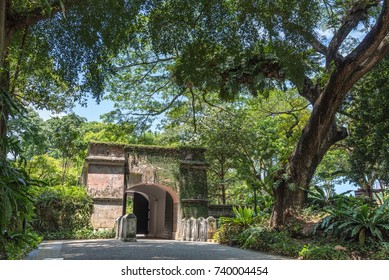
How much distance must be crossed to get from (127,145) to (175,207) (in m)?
2.79

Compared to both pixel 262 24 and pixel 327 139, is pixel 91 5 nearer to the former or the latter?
pixel 262 24

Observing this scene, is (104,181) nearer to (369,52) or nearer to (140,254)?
(140,254)

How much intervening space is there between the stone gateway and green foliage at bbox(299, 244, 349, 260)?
7460mm

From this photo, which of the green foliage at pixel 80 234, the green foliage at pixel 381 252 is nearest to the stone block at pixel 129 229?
the green foliage at pixel 80 234

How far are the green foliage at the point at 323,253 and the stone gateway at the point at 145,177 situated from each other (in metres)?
7.46

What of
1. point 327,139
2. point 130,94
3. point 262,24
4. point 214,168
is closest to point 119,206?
point 130,94

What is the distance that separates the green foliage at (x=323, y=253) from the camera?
6587 millimetres

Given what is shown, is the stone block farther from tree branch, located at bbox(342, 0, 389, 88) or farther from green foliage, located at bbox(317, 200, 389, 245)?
tree branch, located at bbox(342, 0, 389, 88)

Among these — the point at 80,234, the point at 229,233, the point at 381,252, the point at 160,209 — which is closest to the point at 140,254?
the point at 229,233

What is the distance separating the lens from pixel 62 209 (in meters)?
12.8

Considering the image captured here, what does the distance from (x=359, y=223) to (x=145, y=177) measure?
829 cm

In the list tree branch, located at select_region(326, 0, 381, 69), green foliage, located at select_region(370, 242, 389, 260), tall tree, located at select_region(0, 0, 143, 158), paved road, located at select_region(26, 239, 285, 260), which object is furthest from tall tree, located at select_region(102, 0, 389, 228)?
green foliage, located at select_region(370, 242, 389, 260)

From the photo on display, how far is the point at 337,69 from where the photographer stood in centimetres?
812

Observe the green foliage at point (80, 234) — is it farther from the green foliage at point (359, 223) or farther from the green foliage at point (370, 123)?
the green foliage at point (370, 123)
